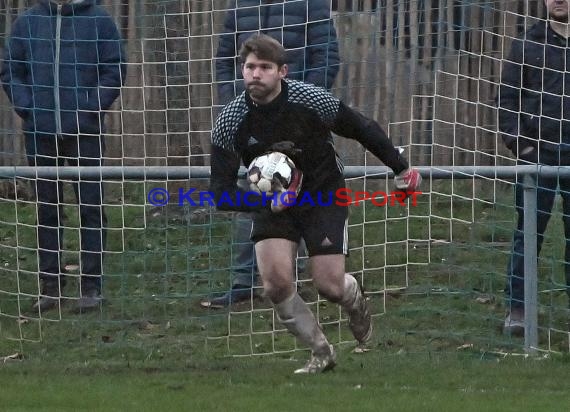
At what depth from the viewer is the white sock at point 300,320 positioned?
308 inches

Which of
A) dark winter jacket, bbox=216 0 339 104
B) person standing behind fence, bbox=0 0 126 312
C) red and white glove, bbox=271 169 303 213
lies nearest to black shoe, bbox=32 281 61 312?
person standing behind fence, bbox=0 0 126 312

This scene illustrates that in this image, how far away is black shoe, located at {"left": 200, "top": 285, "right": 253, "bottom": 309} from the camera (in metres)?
9.17

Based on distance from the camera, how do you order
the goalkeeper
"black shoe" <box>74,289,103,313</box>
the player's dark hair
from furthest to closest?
1. "black shoe" <box>74,289,103,313</box>
2. the goalkeeper
3. the player's dark hair

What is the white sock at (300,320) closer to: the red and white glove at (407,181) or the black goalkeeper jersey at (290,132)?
the black goalkeeper jersey at (290,132)

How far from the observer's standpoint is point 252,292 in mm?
9188

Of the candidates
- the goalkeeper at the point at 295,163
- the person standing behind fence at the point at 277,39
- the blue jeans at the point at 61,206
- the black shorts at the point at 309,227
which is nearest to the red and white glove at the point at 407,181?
the goalkeeper at the point at 295,163

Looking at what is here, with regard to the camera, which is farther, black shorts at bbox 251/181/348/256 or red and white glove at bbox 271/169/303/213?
black shorts at bbox 251/181/348/256

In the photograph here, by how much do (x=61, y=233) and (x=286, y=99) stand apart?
2470mm

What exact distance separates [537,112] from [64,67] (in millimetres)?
3056

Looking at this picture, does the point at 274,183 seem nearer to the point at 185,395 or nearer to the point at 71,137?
the point at 185,395

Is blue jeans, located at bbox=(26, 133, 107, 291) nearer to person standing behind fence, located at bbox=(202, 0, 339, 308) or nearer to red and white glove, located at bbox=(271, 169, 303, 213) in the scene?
person standing behind fence, located at bbox=(202, 0, 339, 308)

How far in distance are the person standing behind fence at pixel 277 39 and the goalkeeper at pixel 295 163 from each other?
4.36ft

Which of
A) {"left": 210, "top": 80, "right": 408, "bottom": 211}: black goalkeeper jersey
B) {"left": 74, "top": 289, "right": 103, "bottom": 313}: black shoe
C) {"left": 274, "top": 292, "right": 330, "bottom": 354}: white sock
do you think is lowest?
{"left": 74, "top": 289, "right": 103, "bottom": 313}: black shoe

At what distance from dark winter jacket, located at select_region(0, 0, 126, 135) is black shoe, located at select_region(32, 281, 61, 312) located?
1011 mm
